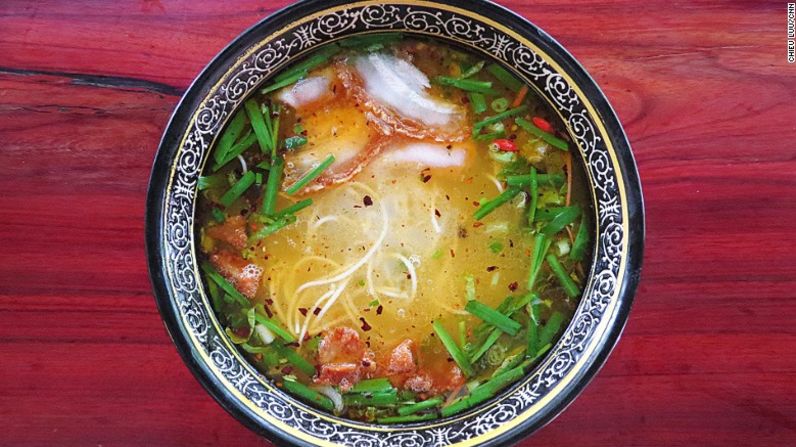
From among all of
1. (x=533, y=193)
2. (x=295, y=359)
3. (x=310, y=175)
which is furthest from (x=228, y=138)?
(x=533, y=193)

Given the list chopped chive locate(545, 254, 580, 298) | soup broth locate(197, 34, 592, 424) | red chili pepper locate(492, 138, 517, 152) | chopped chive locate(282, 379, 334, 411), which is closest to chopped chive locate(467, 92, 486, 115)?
soup broth locate(197, 34, 592, 424)

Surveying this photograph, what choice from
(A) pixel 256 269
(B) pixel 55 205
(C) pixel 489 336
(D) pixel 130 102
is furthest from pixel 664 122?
(B) pixel 55 205

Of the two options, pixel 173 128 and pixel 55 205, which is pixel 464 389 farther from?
pixel 55 205

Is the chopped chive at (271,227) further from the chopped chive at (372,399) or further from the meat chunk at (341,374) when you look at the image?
the chopped chive at (372,399)

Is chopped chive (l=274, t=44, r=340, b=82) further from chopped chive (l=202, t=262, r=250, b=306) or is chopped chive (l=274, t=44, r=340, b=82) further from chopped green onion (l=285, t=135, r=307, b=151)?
chopped chive (l=202, t=262, r=250, b=306)

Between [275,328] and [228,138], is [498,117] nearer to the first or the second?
[228,138]

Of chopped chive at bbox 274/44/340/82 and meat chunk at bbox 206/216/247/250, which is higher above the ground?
chopped chive at bbox 274/44/340/82
